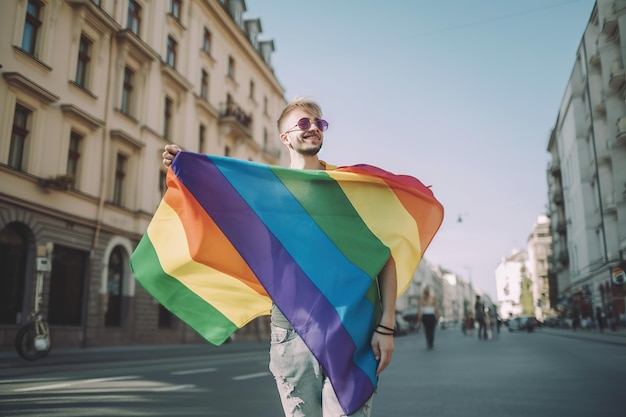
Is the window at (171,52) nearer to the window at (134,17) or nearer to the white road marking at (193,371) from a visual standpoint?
the window at (134,17)

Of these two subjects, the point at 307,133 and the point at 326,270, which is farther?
the point at 307,133

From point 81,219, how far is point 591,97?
38.4m

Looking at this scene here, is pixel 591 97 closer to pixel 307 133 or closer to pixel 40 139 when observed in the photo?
pixel 40 139

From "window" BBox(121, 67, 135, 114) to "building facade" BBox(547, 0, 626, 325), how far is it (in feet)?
89.7

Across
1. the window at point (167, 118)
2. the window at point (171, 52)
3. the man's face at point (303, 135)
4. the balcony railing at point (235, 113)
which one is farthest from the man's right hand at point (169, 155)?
the balcony railing at point (235, 113)

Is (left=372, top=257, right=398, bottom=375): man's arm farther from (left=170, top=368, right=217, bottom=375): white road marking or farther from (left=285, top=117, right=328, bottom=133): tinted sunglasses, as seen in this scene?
(left=170, top=368, right=217, bottom=375): white road marking

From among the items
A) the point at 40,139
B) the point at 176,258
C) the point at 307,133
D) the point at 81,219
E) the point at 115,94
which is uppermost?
the point at 115,94

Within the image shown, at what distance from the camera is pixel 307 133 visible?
2.50 metres

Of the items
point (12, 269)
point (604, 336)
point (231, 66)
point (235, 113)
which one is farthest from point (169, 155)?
point (231, 66)

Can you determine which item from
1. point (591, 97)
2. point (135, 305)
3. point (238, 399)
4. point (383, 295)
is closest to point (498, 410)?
point (238, 399)

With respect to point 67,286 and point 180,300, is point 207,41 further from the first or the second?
point 180,300

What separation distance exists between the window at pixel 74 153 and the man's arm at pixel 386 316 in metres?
19.7

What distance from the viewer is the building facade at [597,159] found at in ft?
125

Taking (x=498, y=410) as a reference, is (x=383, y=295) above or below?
above
